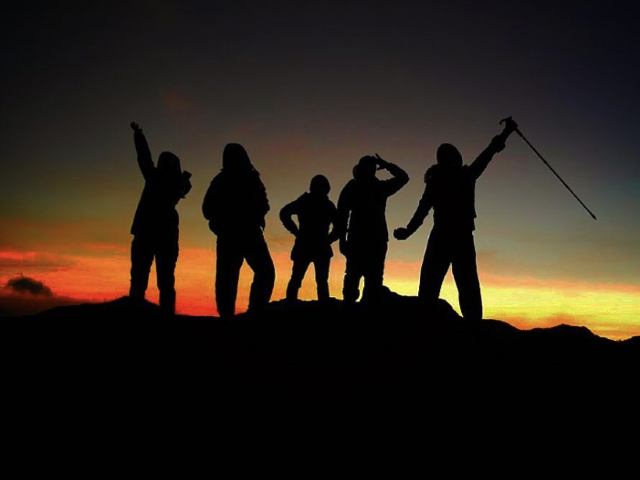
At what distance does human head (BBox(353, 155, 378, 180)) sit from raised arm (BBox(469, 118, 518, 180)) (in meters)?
1.86

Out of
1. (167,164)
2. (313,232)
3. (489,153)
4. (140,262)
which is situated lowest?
(140,262)

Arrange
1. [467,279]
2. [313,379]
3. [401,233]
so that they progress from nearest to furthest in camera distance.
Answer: [313,379]
[467,279]
[401,233]

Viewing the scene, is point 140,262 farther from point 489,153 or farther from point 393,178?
point 489,153

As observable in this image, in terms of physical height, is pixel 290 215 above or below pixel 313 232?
above

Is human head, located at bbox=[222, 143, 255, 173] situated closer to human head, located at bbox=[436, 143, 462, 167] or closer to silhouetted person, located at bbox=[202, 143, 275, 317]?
silhouetted person, located at bbox=[202, 143, 275, 317]

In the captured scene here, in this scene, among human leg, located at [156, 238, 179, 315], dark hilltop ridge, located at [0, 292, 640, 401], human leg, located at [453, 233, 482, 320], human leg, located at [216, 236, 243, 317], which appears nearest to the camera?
dark hilltop ridge, located at [0, 292, 640, 401]

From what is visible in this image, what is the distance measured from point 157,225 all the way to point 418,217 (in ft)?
13.4

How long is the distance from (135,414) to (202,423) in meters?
0.64

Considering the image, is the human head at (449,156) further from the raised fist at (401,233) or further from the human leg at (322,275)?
the human leg at (322,275)

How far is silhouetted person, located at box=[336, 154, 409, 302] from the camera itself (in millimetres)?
8234

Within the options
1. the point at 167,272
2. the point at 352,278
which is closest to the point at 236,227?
the point at 167,272

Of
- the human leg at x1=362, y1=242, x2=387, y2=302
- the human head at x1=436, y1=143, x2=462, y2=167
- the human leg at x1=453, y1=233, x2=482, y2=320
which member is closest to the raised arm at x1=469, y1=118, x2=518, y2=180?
the human head at x1=436, y1=143, x2=462, y2=167

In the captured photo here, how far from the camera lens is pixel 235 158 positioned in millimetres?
7074

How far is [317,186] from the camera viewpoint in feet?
29.8
